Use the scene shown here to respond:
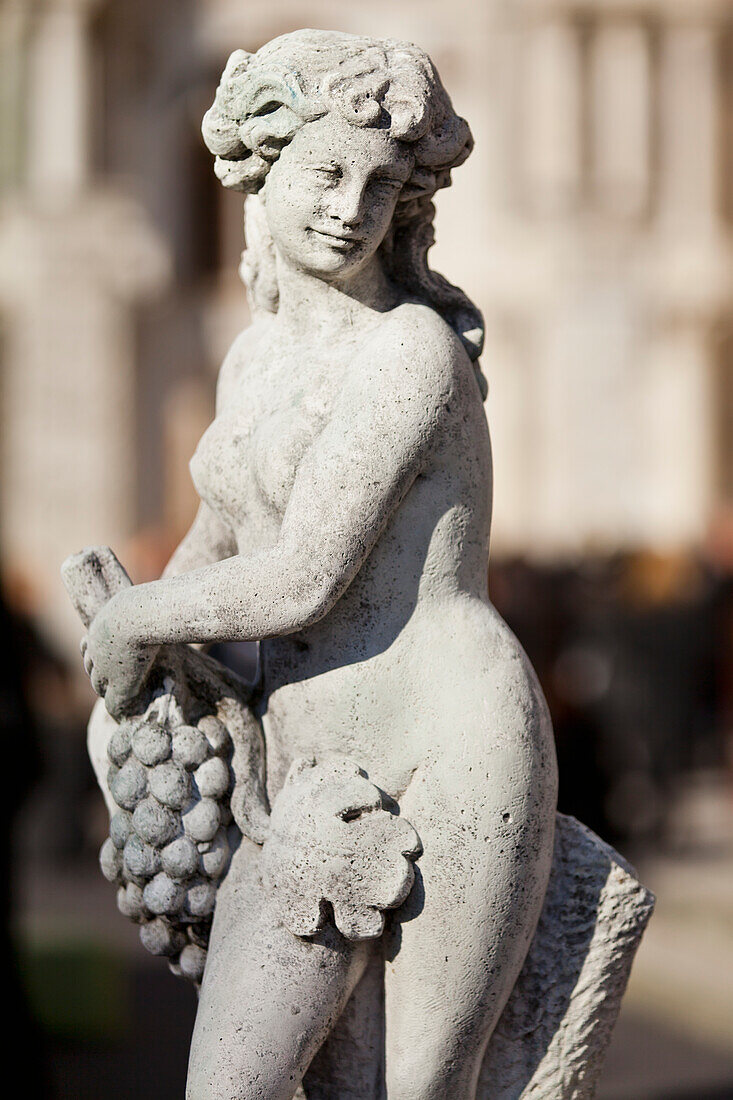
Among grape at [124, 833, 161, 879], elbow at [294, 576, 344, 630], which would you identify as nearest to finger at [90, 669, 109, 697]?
grape at [124, 833, 161, 879]

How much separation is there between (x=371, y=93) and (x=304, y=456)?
52 cm

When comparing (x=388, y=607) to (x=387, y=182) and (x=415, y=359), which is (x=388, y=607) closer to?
(x=415, y=359)

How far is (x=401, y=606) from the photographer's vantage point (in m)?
2.31

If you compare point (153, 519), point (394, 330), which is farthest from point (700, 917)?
point (153, 519)

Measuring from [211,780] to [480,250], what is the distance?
1502cm

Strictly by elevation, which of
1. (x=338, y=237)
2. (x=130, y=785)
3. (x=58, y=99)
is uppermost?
(x=58, y=99)

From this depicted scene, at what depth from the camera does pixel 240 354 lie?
2.51 metres

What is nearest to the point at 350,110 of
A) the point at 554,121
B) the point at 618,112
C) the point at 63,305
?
the point at 63,305

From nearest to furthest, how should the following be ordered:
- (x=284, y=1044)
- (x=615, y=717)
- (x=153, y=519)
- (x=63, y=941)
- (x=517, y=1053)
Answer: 1. (x=284, y=1044)
2. (x=517, y=1053)
3. (x=63, y=941)
4. (x=615, y=717)
5. (x=153, y=519)

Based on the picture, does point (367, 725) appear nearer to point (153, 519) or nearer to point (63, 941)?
point (63, 941)

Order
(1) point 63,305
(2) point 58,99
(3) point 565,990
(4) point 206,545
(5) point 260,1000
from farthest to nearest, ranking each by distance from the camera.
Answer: (1) point 63,305, (2) point 58,99, (4) point 206,545, (3) point 565,990, (5) point 260,1000

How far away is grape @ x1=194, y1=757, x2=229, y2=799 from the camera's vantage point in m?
2.31

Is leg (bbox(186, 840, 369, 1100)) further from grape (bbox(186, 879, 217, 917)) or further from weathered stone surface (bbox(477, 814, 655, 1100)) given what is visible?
weathered stone surface (bbox(477, 814, 655, 1100))

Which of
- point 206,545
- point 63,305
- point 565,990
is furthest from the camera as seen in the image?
point 63,305
